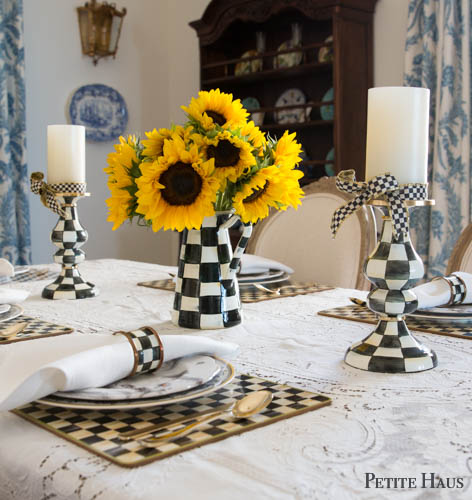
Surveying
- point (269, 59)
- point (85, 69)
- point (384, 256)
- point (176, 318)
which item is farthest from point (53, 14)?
point (384, 256)

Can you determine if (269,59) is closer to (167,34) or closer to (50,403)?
(167,34)

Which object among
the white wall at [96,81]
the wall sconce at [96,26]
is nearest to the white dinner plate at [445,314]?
the white wall at [96,81]

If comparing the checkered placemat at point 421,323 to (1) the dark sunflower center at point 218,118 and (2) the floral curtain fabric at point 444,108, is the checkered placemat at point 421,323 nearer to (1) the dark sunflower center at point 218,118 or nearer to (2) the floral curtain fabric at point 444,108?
(1) the dark sunflower center at point 218,118

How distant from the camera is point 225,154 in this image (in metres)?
1.09

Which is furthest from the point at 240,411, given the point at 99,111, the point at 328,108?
the point at 99,111

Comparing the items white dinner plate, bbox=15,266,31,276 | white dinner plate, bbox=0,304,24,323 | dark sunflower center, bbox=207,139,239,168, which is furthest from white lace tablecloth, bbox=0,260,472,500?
white dinner plate, bbox=15,266,31,276

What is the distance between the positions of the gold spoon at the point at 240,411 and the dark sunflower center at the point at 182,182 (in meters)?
0.41

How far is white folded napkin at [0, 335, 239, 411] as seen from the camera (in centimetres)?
69

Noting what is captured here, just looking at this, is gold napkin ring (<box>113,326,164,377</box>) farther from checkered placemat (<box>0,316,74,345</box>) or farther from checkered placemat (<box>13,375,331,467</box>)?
checkered placemat (<box>0,316,74,345</box>)

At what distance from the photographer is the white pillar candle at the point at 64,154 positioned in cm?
155

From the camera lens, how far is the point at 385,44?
3521mm

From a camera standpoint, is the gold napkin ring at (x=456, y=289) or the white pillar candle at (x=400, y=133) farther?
the gold napkin ring at (x=456, y=289)

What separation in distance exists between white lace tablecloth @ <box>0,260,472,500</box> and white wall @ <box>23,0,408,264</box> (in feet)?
9.59

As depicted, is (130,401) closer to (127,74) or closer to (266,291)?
(266,291)
